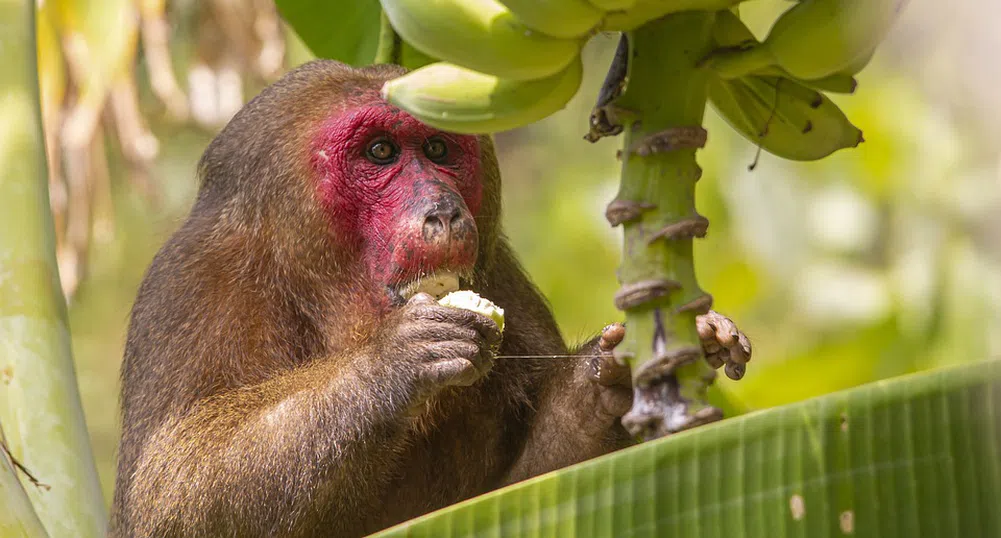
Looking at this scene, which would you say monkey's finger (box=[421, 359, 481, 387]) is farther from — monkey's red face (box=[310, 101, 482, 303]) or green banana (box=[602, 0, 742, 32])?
green banana (box=[602, 0, 742, 32])

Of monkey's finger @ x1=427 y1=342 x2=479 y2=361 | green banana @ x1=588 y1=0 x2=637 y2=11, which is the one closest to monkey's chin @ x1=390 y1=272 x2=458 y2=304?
monkey's finger @ x1=427 y1=342 x2=479 y2=361

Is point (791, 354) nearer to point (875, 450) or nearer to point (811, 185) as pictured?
point (811, 185)

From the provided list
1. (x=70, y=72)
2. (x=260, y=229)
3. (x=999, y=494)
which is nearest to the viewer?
(x=999, y=494)

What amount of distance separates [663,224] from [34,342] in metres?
1.92

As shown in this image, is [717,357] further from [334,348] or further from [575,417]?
[334,348]

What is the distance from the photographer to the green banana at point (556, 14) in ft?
4.30

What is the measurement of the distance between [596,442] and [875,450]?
1521 millimetres

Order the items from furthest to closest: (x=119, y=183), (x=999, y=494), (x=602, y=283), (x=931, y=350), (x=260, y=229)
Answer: (x=119, y=183)
(x=602, y=283)
(x=931, y=350)
(x=260, y=229)
(x=999, y=494)

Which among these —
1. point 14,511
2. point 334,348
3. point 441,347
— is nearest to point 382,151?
point 334,348

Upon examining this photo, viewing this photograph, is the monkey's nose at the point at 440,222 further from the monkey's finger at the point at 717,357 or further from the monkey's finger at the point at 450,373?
the monkey's finger at the point at 717,357

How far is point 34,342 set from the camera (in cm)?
276

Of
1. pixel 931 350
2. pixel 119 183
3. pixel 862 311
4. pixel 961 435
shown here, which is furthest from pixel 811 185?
pixel 119 183

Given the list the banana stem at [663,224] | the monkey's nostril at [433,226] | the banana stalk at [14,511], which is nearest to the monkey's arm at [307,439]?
the monkey's nostril at [433,226]

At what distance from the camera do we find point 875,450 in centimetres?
140
